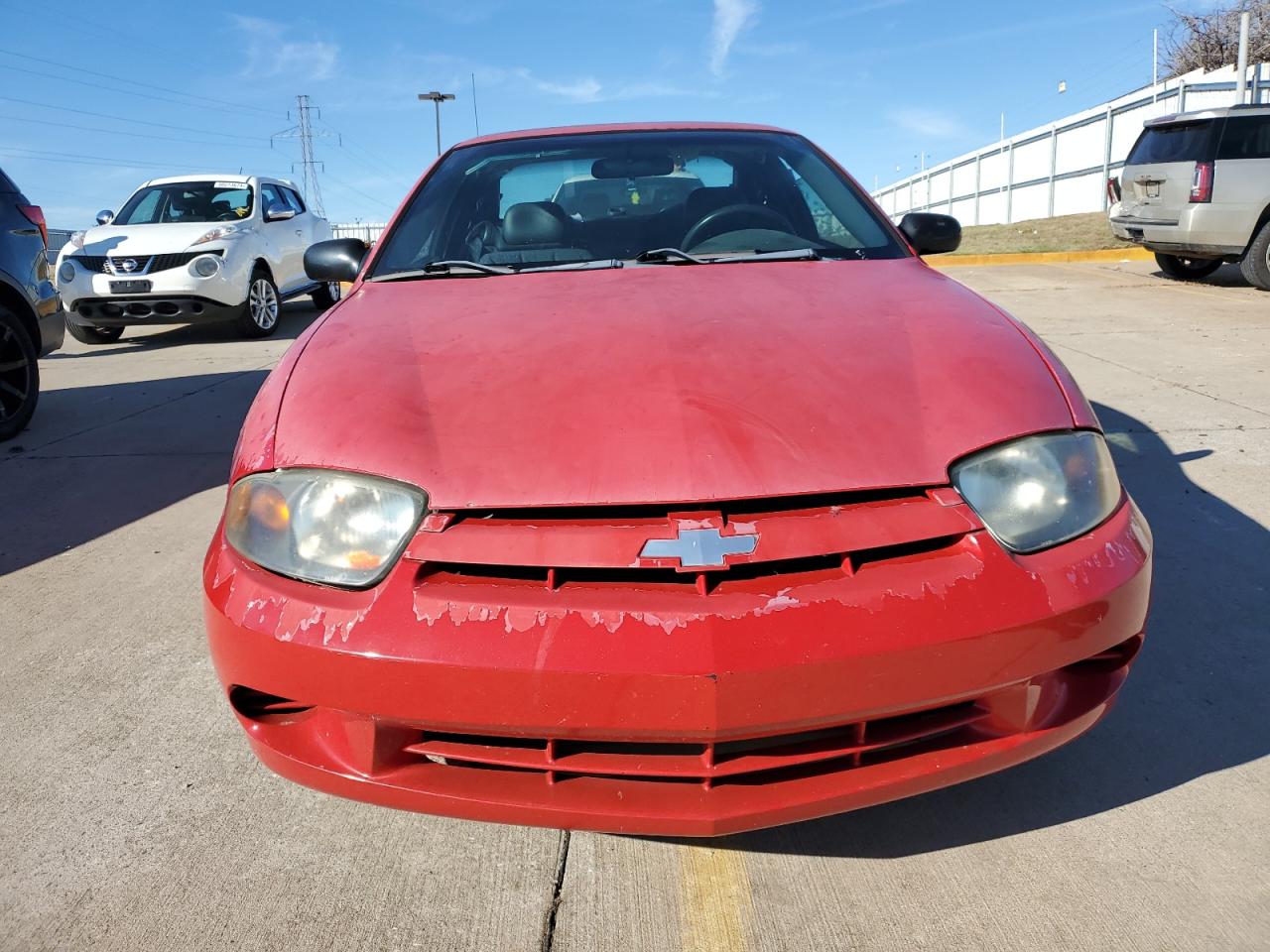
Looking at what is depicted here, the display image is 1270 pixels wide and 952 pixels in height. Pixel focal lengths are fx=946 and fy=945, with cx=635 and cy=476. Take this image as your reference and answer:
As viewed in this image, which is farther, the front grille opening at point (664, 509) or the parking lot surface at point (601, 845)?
the parking lot surface at point (601, 845)

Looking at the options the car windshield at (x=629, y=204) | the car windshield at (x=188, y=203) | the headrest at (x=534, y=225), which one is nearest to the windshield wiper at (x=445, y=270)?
the car windshield at (x=629, y=204)

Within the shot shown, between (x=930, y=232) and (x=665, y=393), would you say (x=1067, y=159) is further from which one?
(x=665, y=393)

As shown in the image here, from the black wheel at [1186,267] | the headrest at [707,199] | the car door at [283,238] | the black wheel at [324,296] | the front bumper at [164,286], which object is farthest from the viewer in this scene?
the black wheel at [324,296]

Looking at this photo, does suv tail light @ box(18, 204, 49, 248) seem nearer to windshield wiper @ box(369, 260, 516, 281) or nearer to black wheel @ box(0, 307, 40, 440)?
black wheel @ box(0, 307, 40, 440)

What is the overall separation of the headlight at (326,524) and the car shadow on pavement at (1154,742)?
0.89m

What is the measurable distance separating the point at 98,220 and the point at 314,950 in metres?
9.69

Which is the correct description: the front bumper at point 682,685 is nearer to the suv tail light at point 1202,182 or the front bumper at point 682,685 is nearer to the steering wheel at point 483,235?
the steering wheel at point 483,235

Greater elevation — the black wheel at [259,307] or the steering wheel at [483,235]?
the steering wheel at [483,235]

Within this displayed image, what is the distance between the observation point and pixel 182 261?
8.60m

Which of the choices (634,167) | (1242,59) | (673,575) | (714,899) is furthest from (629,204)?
(1242,59)

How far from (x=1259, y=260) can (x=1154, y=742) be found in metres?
9.17

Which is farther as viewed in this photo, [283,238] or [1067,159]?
[1067,159]

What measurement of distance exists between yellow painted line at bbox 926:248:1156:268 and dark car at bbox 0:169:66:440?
433 inches

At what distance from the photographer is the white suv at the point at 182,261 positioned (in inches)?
337
